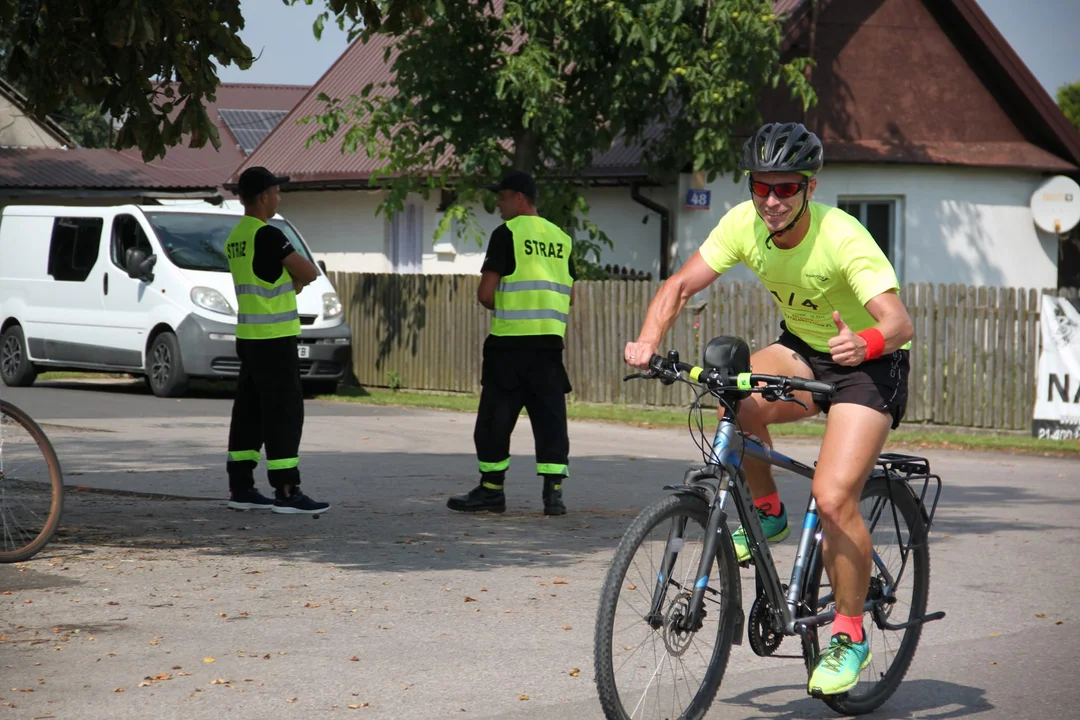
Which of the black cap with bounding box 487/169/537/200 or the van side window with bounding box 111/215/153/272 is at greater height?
the van side window with bounding box 111/215/153/272

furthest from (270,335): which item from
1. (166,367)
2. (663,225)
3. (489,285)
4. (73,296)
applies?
(663,225)

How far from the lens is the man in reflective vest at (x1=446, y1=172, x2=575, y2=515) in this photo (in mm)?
9445

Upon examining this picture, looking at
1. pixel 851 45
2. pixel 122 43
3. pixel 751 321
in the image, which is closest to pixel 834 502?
pixel 122 43

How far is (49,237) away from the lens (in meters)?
20.0

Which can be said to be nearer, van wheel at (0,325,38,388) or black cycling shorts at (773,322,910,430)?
black cycling shorts at (773,322,910,430)

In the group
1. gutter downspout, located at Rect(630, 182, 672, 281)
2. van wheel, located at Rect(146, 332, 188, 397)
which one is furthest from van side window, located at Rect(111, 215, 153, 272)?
gutter downspout, located at Rect(630, 182, 672, 281)

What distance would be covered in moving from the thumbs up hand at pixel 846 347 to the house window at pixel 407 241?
23344 millimetres

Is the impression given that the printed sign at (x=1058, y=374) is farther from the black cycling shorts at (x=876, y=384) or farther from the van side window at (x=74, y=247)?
the black cycling shorts at (x=876, y=384)

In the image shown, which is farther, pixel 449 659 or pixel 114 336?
pixel 114 336

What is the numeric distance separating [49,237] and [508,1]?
6.68 m

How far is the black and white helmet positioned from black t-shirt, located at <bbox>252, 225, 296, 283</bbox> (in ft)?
15.4

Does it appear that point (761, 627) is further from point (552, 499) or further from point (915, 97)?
point (915, 97)

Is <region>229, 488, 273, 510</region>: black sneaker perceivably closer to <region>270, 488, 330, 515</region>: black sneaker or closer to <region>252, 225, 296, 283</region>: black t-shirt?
<region>270, 488, 330, 515</region>: black sneaker

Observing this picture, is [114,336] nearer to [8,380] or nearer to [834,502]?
[8,380]
